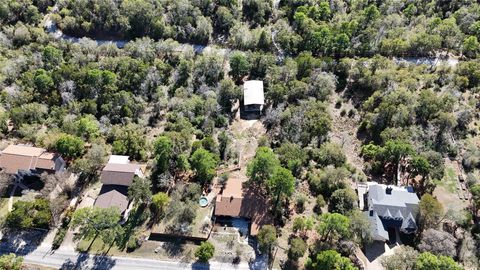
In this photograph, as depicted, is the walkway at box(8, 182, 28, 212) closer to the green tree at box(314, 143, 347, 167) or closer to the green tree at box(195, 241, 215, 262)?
the green tree at box(195, 241, 215, 262)

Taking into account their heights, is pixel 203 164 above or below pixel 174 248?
above

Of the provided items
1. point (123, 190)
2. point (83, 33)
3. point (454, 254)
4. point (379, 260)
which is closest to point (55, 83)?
point (83, 33)

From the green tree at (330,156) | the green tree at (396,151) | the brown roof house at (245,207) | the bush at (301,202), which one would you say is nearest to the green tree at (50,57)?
the brown roof house at (245,207)

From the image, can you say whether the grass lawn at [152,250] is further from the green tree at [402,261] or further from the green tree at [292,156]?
the green tree at [402,261]

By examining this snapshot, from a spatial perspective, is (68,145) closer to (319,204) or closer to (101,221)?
(101,221)

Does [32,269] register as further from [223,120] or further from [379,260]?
[379,260]

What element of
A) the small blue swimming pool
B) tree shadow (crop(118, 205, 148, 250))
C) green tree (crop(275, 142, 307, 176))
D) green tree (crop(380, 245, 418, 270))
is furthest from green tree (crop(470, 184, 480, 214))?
tree shadow (crop(118, 205, 148, 250))

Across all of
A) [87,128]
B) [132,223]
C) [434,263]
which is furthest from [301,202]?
[87,128]

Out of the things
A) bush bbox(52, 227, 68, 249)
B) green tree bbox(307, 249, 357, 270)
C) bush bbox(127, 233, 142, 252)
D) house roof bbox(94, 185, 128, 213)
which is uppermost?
green tree bbox(307, 249, 357, 270)
